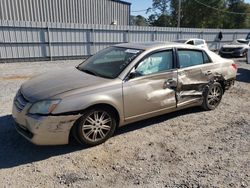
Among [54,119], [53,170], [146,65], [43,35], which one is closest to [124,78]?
[146,65]

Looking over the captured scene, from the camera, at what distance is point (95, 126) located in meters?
3.88

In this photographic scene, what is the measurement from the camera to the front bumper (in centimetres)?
345

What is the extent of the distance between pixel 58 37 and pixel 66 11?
18.0 ft

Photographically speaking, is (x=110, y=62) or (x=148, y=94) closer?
(x=148, y=94)

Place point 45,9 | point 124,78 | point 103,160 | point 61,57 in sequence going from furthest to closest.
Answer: point 45,9 < point 61,57 < point 124,78 < point 103,160

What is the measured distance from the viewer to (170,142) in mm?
4148

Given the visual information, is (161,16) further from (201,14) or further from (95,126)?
(95,126)

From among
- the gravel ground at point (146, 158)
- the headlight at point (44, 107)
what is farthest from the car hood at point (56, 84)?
the gravel ground at point (146, 158)

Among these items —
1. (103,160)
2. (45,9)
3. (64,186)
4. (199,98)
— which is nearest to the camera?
(64,186)

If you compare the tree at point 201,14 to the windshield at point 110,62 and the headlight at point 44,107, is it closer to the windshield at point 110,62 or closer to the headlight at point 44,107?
the windshield at point 110,62

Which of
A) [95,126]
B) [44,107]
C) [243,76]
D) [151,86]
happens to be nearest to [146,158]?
[95,126]

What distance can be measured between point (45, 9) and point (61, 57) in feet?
17.2

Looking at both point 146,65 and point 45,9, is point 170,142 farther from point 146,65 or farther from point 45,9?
point 45,9

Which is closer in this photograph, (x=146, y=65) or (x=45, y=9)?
(x=146, y=65)
